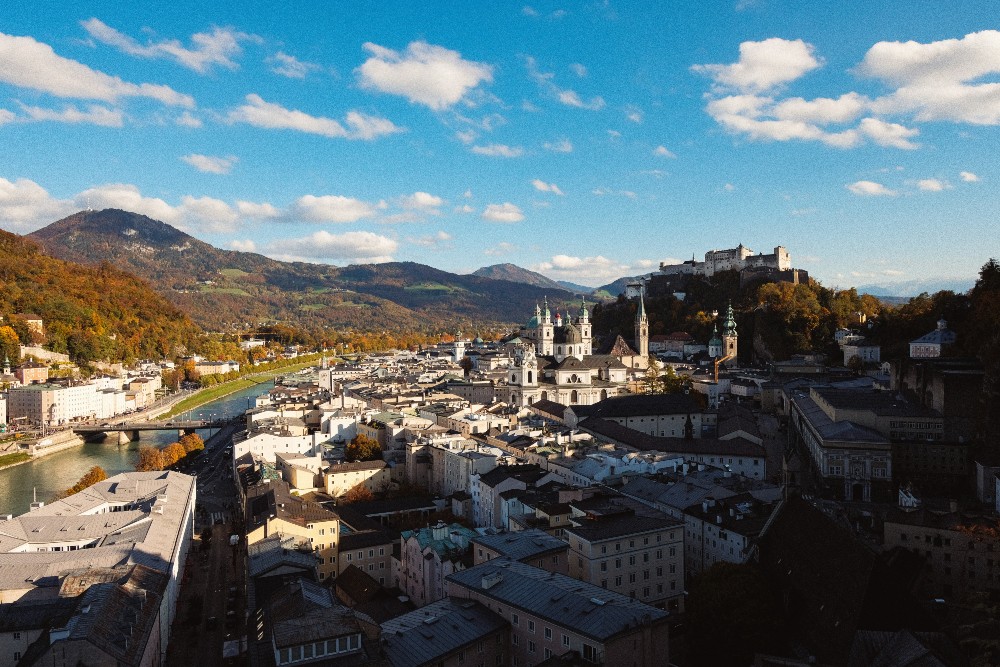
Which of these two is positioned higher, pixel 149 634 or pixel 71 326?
pixel 71 326

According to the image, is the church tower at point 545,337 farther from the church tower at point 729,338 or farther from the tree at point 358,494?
the tree at point 358,494

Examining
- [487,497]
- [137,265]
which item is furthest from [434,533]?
[137,265]

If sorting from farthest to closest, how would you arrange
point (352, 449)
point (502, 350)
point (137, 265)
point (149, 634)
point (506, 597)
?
1. point (137, 265)
2. point (502, 350)
3. point (352, 449)
4. point (149, 634)
5. point (506, 597)

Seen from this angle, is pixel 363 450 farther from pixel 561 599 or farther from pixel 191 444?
pixel 561 599

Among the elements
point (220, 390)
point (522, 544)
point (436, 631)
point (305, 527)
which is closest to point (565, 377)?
point (305, 527)

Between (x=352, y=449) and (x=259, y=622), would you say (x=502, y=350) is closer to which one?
(x=352, y=449)

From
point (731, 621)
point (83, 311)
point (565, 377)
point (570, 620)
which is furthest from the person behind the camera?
point (83, 311)

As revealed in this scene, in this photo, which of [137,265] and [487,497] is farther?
[137,265]

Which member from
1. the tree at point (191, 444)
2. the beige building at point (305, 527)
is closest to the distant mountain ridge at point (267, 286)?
the tree at point (191, 444)
